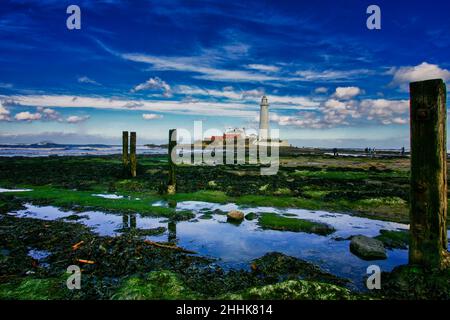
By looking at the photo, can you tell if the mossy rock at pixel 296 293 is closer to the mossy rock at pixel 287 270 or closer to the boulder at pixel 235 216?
the mossy rock at pixel 287 270

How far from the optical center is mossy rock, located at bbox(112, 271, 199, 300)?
17.0 ft

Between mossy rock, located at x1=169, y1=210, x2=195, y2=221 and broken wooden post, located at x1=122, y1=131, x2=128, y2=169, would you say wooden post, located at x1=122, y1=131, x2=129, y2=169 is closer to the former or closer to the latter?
broken wooden post, located at x1=122, y1=131, x2=128, y2=169

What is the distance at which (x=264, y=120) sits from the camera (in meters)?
85.9

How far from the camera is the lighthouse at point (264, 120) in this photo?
8625 centimetres

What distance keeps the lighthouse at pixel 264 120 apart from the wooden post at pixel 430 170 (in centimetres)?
8112

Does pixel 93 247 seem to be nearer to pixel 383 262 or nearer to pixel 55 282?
pixel 55 282

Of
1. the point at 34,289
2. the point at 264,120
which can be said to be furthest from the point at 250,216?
the point at 264,120

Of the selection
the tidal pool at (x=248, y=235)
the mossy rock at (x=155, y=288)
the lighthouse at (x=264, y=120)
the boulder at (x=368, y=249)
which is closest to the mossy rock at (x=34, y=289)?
the mossy rock at (x=155, y=288)

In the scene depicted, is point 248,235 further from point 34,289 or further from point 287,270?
point 34,289

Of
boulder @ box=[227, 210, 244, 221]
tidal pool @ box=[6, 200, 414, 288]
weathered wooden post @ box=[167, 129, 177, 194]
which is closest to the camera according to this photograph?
tidal pool @ box=[6, 200, 414, 288]

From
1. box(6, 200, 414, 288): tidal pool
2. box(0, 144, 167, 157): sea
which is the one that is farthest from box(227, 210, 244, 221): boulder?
box(0, 144, 167, 157): sea

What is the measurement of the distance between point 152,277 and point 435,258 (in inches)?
223

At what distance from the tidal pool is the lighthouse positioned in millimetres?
74607

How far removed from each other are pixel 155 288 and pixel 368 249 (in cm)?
546
